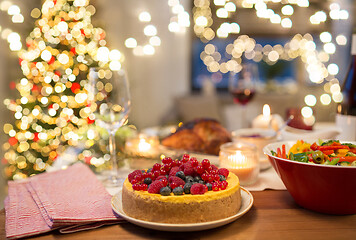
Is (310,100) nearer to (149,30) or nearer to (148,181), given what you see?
(149,30)

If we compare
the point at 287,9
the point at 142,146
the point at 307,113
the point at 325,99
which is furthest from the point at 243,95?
the point at 287,9

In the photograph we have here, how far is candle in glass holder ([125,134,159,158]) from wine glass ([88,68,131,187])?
20 centimetres

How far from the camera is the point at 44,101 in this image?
1893 millimetres

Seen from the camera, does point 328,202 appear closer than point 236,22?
Yes

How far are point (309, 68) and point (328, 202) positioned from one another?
5.20 meters

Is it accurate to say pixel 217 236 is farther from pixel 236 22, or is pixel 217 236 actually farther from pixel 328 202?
pixel 236 22

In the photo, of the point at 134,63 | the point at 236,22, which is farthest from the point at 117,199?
the point at 236,22

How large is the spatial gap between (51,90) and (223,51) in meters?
3.90

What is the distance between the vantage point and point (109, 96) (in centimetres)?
84

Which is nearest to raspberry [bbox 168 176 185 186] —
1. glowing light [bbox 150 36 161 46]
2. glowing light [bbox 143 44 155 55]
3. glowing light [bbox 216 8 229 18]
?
glowing light [bbox 143 44 155 55]

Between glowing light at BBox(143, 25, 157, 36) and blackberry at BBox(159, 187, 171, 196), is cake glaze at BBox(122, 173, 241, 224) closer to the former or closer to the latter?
blackberry at BBox(159, 187, 171, 196)

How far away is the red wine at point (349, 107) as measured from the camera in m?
1.00

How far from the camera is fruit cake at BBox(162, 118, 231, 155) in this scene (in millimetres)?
1094

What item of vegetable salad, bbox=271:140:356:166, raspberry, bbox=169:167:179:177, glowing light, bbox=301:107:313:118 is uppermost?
glowing light, bbox=301:107:313:118
